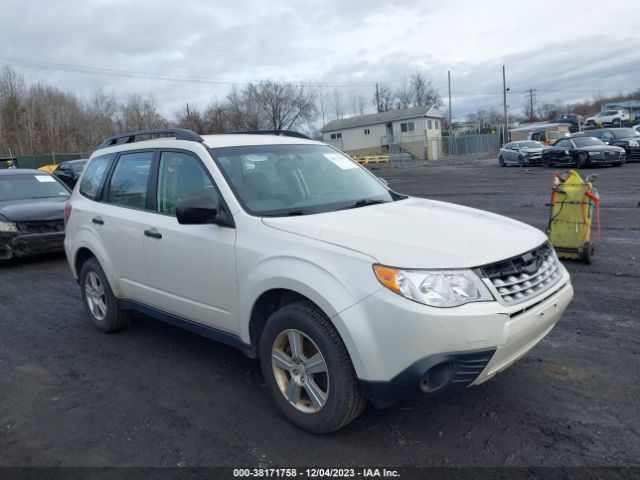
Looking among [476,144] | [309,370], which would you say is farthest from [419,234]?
[476,144]

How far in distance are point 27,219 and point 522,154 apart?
25.2m

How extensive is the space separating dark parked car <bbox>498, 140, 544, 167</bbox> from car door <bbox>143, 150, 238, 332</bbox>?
87.2ft

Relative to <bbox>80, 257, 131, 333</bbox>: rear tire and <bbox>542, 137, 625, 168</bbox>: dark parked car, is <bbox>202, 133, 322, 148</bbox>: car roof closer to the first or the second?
<bbox>80, 257, 131, 333</bbox>: rear tire

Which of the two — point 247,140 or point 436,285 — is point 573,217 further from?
point 436,285

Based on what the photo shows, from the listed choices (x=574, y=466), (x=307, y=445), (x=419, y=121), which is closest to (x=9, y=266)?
(x=307, y=445)

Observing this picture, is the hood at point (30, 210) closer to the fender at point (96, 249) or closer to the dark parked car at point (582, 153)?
the fender at point (96, 249)

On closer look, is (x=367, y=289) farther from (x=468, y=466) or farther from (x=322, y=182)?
(x=322, y=182)

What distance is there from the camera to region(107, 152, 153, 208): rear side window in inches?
180

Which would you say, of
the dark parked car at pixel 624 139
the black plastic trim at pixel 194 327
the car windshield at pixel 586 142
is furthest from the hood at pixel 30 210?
the dark parked car at pixel 624 139

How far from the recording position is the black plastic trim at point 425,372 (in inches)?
107

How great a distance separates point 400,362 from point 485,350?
1.49 feet

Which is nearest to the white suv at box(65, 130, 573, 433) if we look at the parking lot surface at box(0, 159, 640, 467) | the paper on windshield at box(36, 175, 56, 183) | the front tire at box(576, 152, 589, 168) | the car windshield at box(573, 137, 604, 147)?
the parking lot surface at box(0, 159, 640, 467)

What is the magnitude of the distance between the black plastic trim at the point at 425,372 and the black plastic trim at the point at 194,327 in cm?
112

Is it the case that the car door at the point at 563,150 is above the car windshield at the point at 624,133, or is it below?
below
